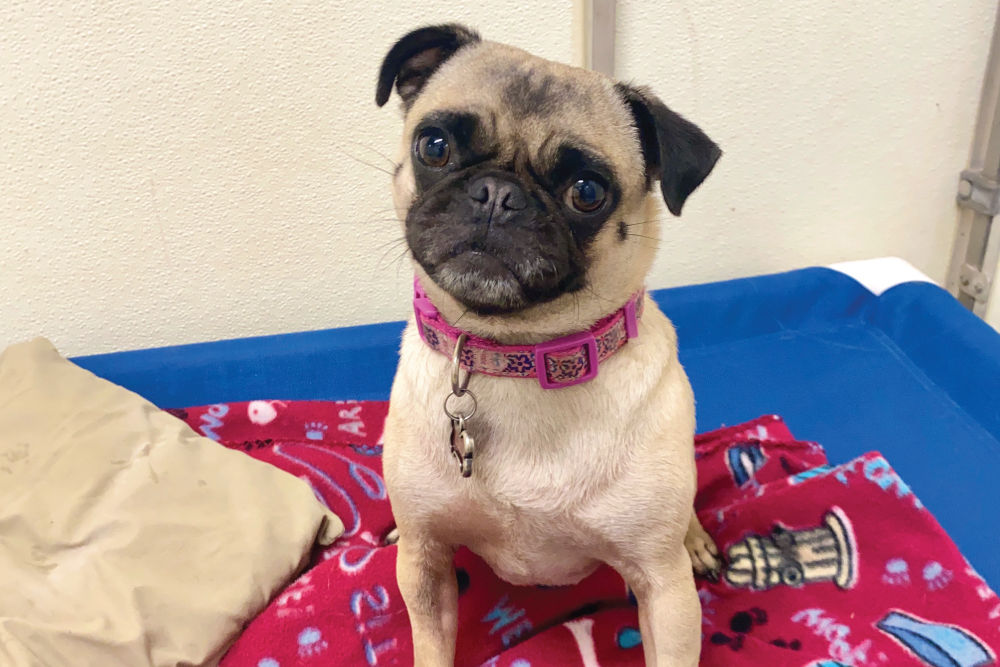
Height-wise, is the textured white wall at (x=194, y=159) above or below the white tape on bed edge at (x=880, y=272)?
above

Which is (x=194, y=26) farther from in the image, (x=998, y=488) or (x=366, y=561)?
(x=998, y=488)

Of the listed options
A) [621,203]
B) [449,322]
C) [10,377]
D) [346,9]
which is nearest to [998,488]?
[621,203]

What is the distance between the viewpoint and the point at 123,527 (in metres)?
1.60

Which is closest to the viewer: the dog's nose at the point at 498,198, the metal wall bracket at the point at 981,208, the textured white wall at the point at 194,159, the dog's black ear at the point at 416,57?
the dog's nose at the point at 498,198

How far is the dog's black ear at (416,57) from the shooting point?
1229 mm

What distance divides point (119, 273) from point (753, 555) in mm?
1827

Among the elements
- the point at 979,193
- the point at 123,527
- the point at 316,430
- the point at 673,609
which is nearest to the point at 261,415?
the point at 316,430

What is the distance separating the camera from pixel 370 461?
77.1 inches

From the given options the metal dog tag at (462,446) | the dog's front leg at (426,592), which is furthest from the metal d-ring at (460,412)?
the dog's front leg at (426,592)

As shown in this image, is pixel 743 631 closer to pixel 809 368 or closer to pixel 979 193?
pixel 809 368

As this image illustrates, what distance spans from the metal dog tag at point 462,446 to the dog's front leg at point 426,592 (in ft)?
0.68

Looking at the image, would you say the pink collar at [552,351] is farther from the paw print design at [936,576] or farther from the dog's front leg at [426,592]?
the paw print design at [936,576]

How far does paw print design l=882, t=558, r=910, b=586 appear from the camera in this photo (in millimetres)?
1533

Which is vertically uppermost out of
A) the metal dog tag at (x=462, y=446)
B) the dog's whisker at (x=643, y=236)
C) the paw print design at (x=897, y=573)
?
the dog's whisker at (x=643, y=236)
